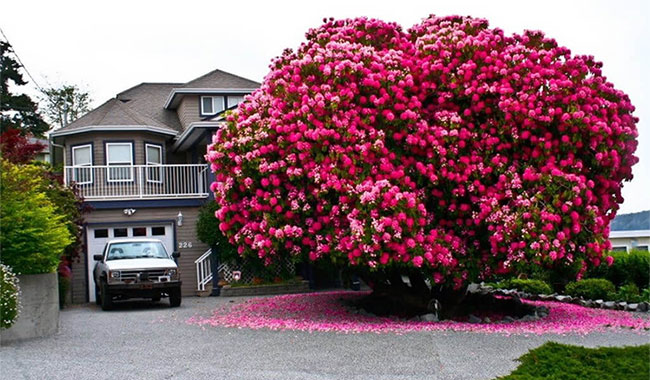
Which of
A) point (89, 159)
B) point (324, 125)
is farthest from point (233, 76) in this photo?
point (324, 125)

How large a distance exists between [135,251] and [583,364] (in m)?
13.6

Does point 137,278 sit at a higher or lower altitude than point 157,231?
lower


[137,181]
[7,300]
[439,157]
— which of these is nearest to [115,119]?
[137,181]

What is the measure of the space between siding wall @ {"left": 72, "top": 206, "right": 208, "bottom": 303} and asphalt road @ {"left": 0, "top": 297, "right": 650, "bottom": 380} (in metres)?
9.91

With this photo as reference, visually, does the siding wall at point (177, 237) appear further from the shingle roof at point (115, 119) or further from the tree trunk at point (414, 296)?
the tree trunk at point (414, 296)

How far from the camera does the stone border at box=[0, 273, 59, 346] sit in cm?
1125

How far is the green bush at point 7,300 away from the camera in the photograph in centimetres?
1035

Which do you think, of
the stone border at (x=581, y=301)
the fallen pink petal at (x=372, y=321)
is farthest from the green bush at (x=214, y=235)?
the stone border at (x=581, y=301)

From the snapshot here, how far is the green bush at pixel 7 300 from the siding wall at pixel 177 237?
12.0 m

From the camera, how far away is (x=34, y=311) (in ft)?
37.9

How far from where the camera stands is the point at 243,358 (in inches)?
358

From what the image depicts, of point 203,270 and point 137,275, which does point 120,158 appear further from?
point 137,275

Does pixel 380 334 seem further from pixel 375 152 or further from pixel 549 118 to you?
pixel 549 118

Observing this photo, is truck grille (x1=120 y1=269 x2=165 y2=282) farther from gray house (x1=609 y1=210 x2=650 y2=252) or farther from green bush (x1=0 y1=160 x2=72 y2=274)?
gray house (x1=609 y1=210 x2=650 y2=252)
